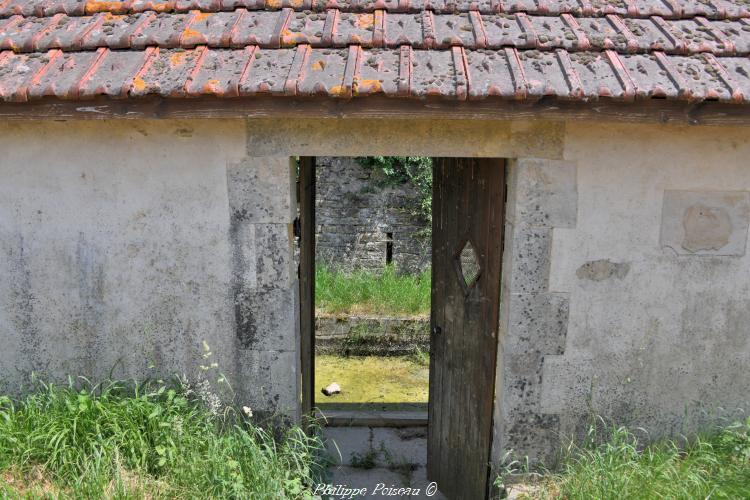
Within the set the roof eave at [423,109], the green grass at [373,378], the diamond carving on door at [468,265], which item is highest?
the roof eave at [423,109]

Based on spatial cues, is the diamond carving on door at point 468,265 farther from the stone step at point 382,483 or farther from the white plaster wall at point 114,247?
the stone step at point 382,483

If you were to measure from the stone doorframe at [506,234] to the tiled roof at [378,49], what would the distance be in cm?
37

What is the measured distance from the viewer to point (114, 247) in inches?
142

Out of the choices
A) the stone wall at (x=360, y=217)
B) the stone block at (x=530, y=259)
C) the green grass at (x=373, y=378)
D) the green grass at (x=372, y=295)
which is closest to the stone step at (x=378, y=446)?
the green grass at (x=373, y=378)

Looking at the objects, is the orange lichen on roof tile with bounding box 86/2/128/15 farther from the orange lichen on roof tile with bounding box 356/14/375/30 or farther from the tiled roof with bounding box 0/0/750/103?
the orange lichen on roof tile with bounding box 356/14/375/30

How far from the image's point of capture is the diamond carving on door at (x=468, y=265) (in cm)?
411

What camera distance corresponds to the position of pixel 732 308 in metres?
3.61

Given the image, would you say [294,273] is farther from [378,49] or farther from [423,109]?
[378,49]

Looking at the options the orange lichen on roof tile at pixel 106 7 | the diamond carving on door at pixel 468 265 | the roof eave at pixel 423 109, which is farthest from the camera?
the diamond carving on door at pixel 468 265

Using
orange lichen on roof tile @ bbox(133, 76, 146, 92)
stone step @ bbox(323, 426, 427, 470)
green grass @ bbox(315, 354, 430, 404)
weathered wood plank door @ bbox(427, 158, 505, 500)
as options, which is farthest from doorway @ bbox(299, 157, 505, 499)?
green grass @ bbox(315, 354, 430, 404)

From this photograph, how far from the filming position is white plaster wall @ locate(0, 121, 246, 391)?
3.49 m

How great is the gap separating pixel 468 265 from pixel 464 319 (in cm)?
38

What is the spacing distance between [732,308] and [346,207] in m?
6.28

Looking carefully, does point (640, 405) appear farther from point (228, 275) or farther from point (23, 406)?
point (23, 406)
